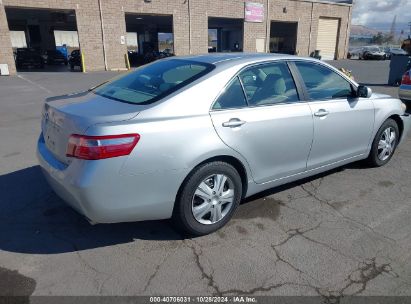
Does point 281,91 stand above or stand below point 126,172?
above

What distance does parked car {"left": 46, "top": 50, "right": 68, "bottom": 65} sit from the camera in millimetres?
27109

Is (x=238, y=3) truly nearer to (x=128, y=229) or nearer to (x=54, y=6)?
(x=54, y=6)

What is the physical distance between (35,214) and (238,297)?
2.33m

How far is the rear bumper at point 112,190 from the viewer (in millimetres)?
2469

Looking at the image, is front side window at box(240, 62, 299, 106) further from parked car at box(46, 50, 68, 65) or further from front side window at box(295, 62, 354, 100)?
parked car at box(46, 50, 68, 65)

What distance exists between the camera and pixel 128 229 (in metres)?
3.24

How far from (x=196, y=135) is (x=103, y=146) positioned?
2.49ft

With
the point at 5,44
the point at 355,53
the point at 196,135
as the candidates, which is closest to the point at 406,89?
the point at 196,135

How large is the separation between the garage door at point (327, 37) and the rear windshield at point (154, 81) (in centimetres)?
3132

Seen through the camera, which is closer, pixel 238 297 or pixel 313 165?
pixel 238 297

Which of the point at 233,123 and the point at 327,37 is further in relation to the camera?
the point at 327,37

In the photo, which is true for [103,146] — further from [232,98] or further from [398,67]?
[398,67]

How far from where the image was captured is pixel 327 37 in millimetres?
32219

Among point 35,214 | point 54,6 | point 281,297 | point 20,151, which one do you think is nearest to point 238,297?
point 281,297
